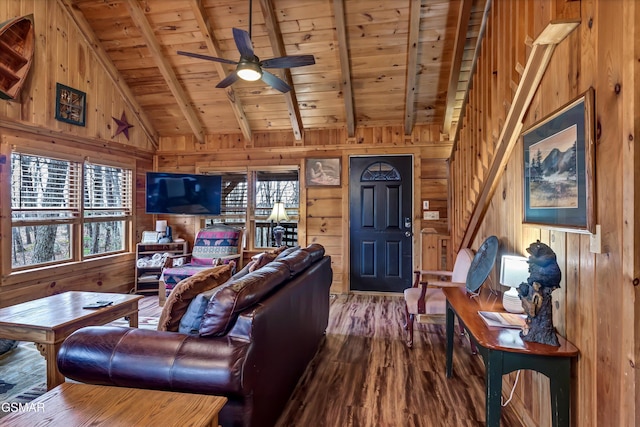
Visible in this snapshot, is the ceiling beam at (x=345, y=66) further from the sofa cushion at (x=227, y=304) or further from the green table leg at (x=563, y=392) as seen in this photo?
the green table leg at (x=563, y=392)

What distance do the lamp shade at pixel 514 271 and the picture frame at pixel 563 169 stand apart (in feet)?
0.81

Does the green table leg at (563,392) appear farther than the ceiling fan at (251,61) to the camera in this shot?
No

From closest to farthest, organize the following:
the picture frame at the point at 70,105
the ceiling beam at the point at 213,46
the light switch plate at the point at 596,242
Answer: the light switch plate at the point at 596,242
the ceiling beam at the point at 213,46
the picture frame at the point at 70,105

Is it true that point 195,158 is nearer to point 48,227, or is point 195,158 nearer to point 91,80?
point 91,80

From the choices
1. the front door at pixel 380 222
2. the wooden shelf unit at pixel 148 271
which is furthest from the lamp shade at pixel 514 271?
the wooden shelf unit at pixel 148 271

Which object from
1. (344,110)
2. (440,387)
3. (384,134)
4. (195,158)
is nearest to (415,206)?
(384,134)

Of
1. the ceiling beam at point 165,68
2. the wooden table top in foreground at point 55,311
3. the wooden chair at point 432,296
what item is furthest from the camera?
the ceiling beam at point 165,68

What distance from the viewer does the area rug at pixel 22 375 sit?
2256mm

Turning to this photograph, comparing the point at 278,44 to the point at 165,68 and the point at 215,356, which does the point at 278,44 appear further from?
the point at 215,356

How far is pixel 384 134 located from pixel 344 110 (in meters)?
0.72

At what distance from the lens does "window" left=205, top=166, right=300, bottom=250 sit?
5.41 m

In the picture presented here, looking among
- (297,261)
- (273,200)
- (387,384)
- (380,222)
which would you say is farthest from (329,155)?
(387,384)

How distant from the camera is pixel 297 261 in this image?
240cm

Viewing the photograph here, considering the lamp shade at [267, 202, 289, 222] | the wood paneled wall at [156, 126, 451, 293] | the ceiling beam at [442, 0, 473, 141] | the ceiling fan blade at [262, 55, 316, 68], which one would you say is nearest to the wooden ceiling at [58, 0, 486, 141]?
the ceiling beam at [442, 0, 473, 141]
